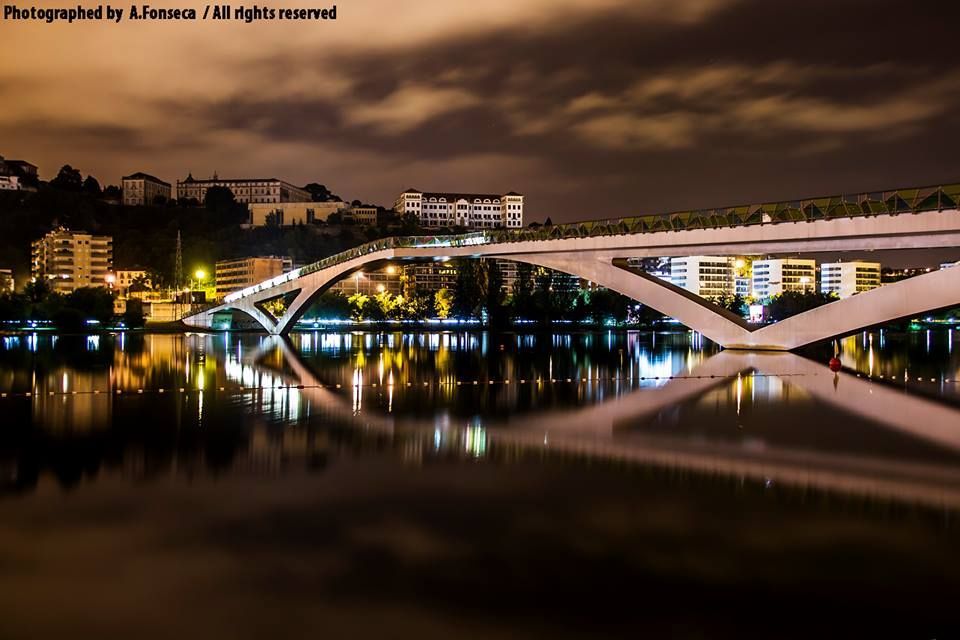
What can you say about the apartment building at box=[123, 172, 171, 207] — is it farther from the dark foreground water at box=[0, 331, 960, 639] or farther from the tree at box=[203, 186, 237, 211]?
the dark foreground water at box=[0, 331, 960, 639]

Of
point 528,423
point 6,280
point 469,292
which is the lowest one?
point 528,423

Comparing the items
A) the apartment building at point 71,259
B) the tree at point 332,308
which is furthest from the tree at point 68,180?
the tree at point 332,308

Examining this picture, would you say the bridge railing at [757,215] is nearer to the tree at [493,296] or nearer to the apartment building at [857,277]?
the tree at [493,296]

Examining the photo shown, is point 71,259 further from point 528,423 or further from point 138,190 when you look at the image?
point 528,423

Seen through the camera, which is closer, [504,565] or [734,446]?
[504,565]

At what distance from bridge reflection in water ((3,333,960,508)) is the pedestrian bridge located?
6.05 meters

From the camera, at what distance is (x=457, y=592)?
5.97m

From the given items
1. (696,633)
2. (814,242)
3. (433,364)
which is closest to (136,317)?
(433,364)

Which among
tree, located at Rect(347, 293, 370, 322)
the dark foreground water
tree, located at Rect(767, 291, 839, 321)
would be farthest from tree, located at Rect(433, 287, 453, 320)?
the dark foreground water

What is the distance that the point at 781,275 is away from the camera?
166m

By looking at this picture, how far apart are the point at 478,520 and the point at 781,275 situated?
556 ft

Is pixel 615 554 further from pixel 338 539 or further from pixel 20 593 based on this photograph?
pixel 20 593

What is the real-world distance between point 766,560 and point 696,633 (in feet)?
4.99

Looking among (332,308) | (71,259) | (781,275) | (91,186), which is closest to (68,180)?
(91,186)
